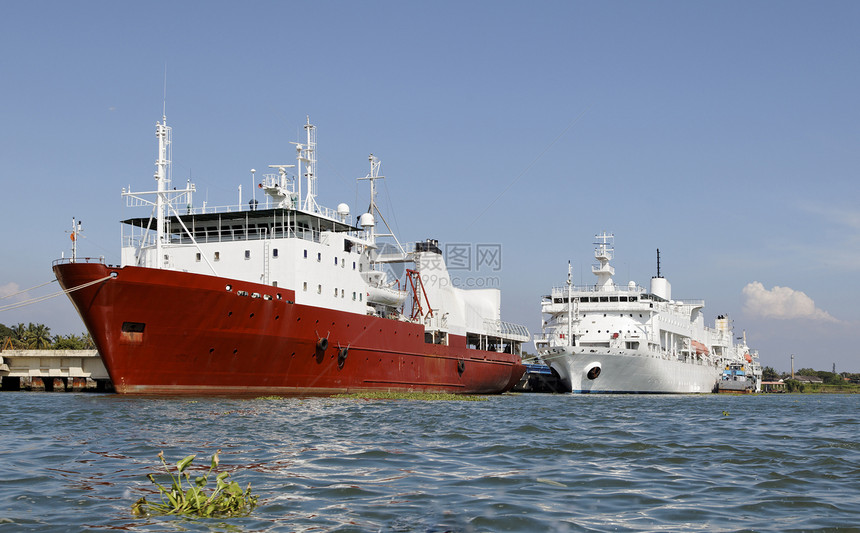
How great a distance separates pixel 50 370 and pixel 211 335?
815 inches

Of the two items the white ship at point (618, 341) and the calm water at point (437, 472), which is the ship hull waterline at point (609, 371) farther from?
the calm water at point (437, 472)

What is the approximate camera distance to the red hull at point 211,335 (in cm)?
2461

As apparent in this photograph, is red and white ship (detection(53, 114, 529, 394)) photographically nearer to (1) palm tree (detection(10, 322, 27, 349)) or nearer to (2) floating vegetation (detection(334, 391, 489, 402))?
(2) floating vegetation (detection(334, 391, 489, 402))

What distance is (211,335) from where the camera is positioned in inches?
1030

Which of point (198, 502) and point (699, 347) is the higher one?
point (699, 347)

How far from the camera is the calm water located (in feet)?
27.5

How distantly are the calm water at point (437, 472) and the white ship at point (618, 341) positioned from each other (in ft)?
103

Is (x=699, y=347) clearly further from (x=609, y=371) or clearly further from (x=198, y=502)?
(x=198, y=502)

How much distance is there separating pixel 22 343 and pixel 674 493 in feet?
212

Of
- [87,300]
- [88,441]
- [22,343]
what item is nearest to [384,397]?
[87,300]

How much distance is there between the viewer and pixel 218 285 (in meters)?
26.0

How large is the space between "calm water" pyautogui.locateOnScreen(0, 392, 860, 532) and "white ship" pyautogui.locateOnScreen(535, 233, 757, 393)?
103 feet

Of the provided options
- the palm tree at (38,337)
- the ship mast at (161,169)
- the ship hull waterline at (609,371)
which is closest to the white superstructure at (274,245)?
the ship mast at (161,169)

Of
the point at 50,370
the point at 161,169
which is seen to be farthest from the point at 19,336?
the point at 161,169
